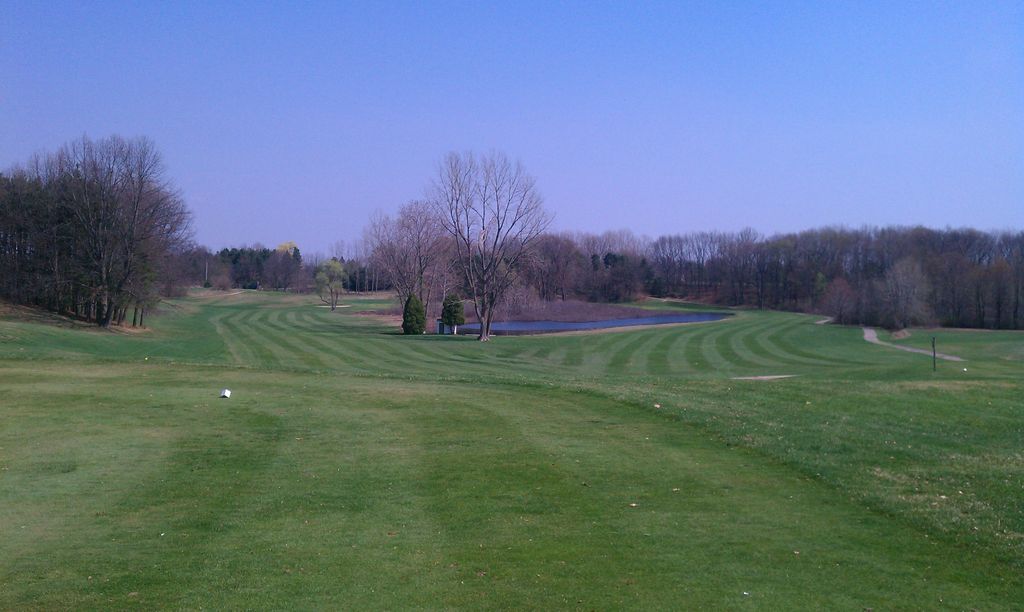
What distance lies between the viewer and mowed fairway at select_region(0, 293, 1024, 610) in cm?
632

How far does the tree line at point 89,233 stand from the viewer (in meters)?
44.7

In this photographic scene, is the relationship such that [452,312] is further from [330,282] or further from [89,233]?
[330,282]

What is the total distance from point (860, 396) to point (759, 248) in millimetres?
108742

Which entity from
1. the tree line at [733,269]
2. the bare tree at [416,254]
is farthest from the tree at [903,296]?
the bare tree at [416,254]

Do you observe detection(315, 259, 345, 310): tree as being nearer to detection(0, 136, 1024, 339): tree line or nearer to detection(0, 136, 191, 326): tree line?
detection(0, 136, 1024, 339): tree line

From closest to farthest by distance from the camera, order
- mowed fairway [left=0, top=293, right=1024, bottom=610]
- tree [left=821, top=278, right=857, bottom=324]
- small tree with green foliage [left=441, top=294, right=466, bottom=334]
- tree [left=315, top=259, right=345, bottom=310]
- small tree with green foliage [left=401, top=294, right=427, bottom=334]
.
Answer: mowed fairway [left=0, top=293, right=1024, bottom=610]
small tree with green foliage [left=401, top=294, right=427, bottom=334]
small tree with green foliage [left=441, top=294, right=466, bottom=334]
tree [left=821, top=278, right=857, bottom=324]
tree [left=315, top=259, right=345, bottom=310]

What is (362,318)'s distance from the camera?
75.6 metres

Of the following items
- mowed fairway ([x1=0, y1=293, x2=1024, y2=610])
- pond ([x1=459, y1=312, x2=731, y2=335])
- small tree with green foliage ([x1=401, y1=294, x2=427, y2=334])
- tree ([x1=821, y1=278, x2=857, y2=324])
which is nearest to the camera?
mowed fairway ([x1=0, y1=293, x2=1024, y2=610])

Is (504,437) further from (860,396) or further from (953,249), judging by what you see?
(953,249)

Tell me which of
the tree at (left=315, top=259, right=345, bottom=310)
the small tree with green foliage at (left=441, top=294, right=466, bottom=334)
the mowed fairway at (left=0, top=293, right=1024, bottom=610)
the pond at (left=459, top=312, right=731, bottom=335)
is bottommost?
the pond at (left=459, top=312, right=731, bottom=335)

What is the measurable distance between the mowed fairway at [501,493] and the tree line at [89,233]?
28135 millimetres

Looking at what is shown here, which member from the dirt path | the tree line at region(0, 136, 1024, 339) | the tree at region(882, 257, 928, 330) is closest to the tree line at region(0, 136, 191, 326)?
the tree line at region(0, 136, 1024, 339)

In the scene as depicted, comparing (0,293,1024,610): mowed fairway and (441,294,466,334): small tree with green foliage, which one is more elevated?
(441,294,466,334): small tree with green foliage

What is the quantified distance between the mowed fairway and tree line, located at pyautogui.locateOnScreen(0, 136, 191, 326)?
28.1 meters
